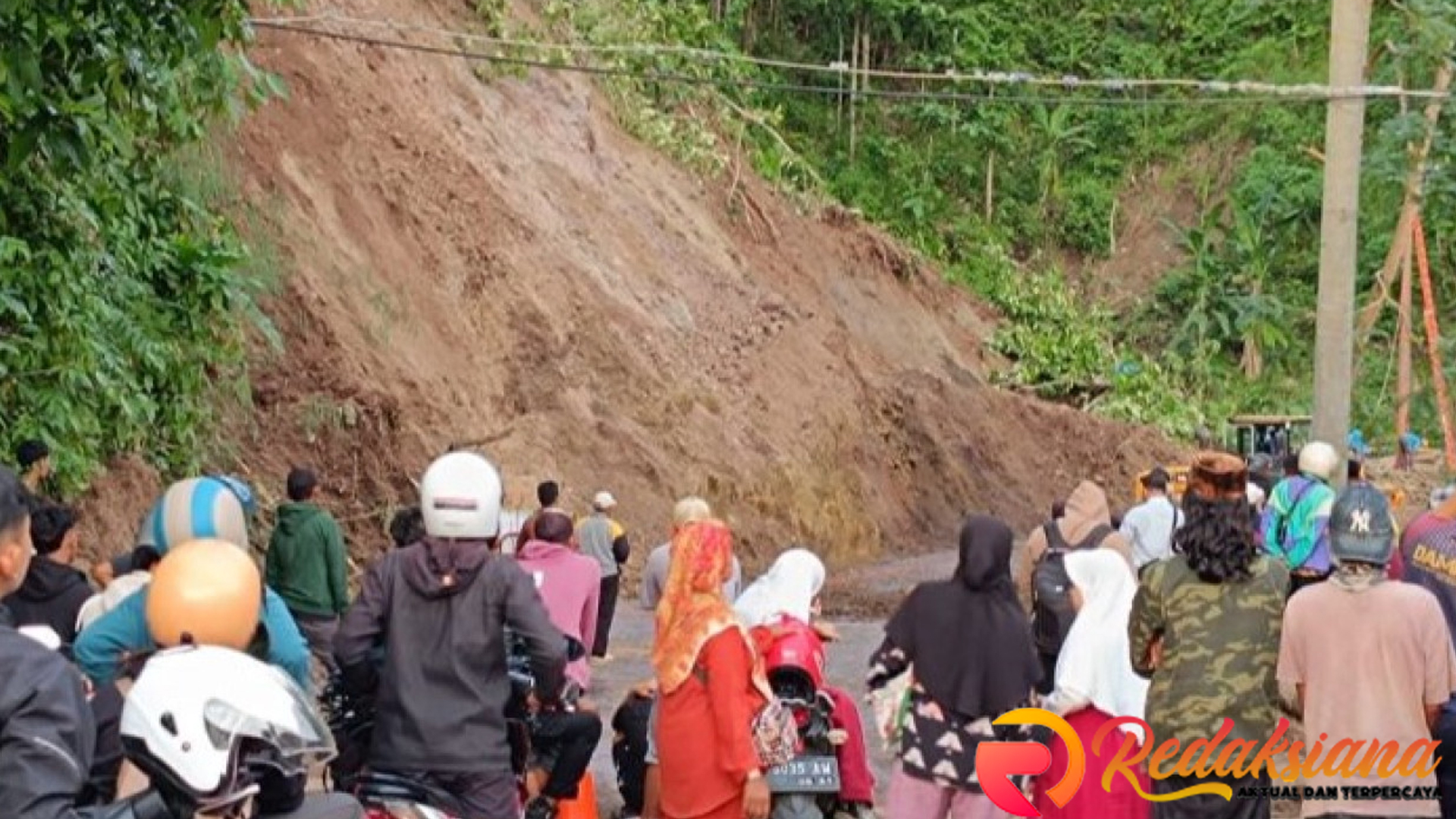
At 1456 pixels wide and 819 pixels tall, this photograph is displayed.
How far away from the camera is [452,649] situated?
7.40 metres

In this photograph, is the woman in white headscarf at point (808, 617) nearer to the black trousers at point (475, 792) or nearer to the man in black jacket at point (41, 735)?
the black trousers at point (475, 792)

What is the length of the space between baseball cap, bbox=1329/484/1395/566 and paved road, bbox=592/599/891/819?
204 inches

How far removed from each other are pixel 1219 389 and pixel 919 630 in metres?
35.8

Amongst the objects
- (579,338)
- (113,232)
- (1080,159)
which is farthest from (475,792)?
(1080,159)

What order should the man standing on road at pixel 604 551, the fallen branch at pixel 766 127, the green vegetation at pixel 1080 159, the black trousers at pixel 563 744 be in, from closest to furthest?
the black trousers at pixel 563 744 → the man standing on road at pixel 604 551 → the fallen branch at pixel 766 127 → the green vegetation at pixel 1080 159

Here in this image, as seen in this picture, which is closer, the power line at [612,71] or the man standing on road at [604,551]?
the man standing on road at [604,551]

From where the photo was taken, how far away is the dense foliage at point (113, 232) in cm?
1022

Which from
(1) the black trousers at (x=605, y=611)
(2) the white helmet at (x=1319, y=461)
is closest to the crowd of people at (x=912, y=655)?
(2) the white helmet at (x=1319, y=461)

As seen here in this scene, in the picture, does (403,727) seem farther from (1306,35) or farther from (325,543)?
(1306,35)

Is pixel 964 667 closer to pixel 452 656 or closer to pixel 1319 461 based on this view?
pixel 452 656

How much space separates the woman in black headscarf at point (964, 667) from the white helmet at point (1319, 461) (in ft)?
17.0

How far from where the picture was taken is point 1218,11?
51.8m

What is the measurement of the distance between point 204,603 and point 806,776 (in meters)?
5.06

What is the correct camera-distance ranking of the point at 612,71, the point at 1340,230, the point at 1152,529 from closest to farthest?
1. the point at 1152,529
2. the point at 1340,230
3. the point at 612,71
